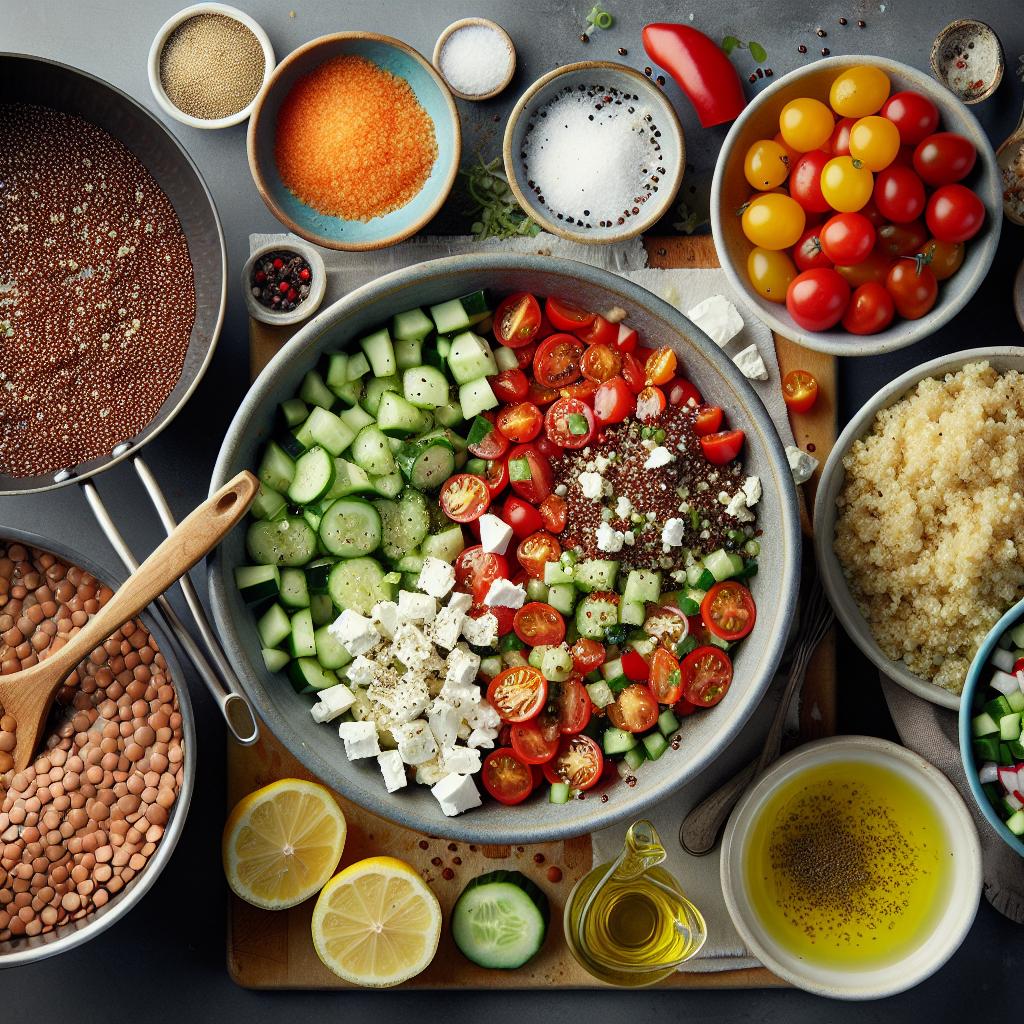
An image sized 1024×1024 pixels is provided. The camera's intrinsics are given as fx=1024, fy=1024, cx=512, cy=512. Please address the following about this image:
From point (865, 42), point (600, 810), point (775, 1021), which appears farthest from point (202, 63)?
point (775, 1021)

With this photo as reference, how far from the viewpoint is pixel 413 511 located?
2.75 metres

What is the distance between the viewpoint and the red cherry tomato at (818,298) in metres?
2.79

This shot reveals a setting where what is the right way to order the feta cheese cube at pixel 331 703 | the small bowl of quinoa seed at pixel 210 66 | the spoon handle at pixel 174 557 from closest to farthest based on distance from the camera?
the spoon handle at pixel 174 557 → the feta cheese cube at pixel 331 703 → the small bowl of quinoa seed at pixel 210 66

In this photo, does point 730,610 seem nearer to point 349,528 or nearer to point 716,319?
point 716,319

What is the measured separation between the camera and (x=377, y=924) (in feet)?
9.22

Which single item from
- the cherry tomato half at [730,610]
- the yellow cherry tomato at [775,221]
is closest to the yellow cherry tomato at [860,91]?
the yellow cherry tomato at [775,221]

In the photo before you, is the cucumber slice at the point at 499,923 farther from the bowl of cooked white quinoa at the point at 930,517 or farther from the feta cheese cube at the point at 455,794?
the bowl of cooked white quinoa at the point at 930,517

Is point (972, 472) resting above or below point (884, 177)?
below

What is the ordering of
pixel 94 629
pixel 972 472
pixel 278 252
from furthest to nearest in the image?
pixel 278 252 < pixel 972 472 < pixel 94 629

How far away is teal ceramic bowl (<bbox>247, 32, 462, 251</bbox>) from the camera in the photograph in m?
2.85

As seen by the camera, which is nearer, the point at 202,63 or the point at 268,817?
the point at 268,817

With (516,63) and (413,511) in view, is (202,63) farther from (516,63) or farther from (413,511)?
(413,511)

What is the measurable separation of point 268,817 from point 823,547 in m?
1.69

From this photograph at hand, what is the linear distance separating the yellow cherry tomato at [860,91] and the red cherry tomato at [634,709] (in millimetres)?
1680
